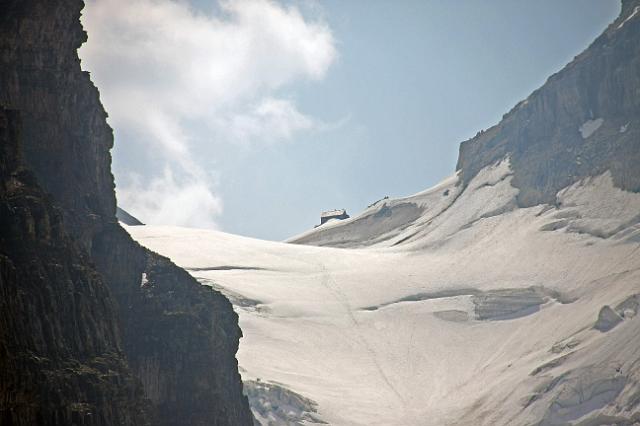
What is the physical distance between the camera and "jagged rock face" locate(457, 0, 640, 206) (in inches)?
6014

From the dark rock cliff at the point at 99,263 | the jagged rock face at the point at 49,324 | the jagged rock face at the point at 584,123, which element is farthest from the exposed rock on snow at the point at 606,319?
the jagged rock face at the point at 49,324

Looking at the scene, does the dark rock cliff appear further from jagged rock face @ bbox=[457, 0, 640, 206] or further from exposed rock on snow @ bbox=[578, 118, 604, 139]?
exposed rock on snow @ bbox=[578, 118, 604, 139]

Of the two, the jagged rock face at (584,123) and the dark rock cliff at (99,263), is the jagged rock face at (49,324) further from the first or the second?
the jagged rock face at (584,123)

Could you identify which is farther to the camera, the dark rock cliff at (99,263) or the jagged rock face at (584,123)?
the jagged rock face at (584,123)

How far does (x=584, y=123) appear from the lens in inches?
6516

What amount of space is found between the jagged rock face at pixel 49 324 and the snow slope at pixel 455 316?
4732cm

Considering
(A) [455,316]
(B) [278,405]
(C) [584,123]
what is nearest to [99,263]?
(B) [278,405]

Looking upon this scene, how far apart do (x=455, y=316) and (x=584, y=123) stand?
180 ft

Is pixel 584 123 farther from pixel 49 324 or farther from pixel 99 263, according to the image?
pixel 49 324

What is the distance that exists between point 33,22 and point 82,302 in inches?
602

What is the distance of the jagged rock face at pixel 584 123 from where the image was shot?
501ft

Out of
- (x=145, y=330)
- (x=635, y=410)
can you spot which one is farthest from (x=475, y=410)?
(x=145, y=330)

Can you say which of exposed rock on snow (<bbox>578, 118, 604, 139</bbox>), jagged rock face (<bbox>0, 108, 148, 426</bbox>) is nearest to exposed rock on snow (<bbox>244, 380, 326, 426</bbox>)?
jagged rock face (<bbox>0, 108, 148, 426</bbox>)

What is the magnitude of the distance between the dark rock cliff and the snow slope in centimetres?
3416
